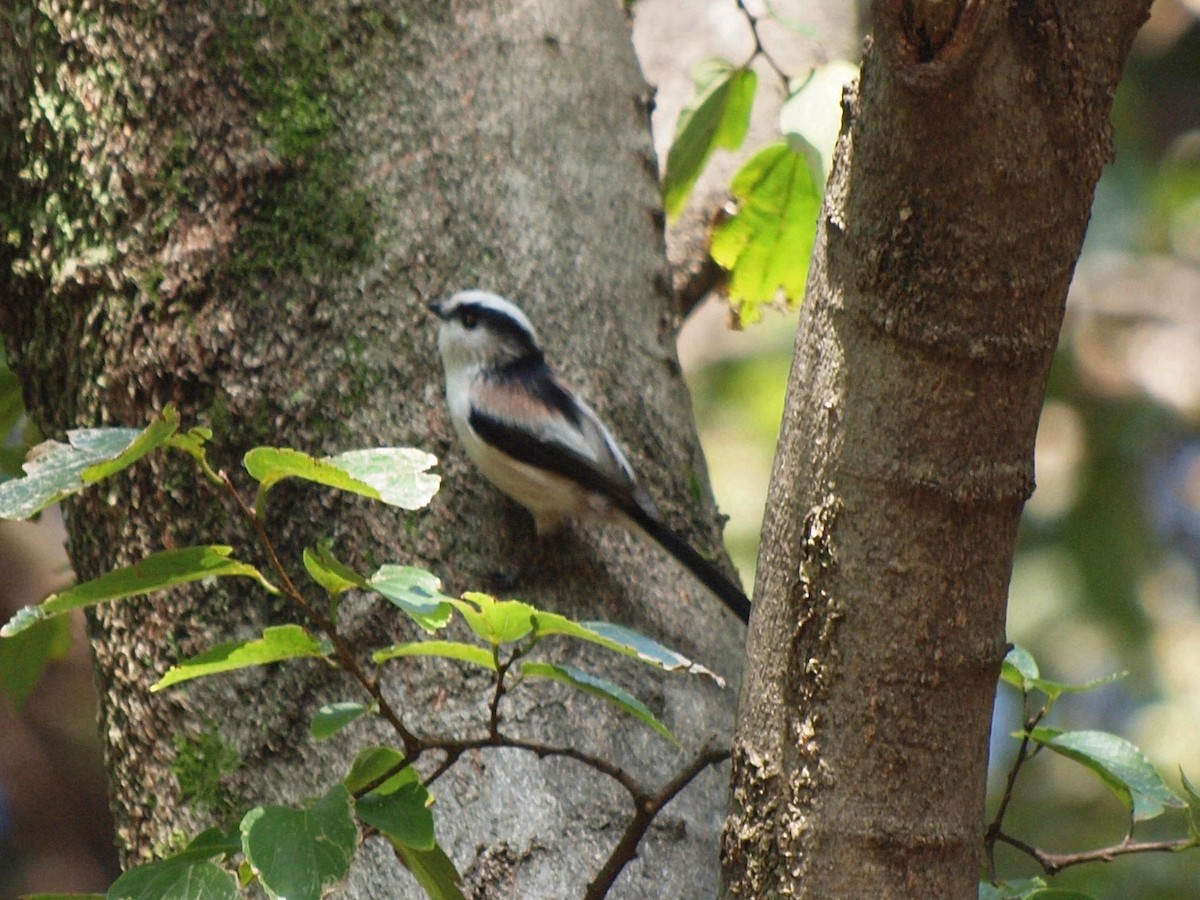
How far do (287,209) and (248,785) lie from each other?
96 cm

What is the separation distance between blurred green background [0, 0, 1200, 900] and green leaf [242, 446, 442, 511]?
469cm

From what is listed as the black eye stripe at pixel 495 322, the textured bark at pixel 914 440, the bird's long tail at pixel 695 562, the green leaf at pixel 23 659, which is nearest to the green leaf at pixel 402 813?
the textured bark at pixel 914 440

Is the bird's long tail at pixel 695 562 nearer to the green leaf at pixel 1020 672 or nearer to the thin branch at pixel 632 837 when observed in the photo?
the green leaf at pixel 1020 672

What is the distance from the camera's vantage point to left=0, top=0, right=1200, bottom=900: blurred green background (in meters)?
6.34

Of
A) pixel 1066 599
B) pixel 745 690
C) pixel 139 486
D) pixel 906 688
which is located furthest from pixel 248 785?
pixel 1066 599

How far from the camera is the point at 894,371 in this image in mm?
1346

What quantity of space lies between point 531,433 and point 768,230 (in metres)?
0.68

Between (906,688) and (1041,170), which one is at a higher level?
(1041,170)

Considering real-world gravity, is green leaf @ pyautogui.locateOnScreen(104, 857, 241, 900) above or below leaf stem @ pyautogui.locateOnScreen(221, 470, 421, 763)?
below

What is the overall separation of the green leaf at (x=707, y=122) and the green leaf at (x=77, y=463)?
1.76 m

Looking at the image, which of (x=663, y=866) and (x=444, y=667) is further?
(x=444, y=667)

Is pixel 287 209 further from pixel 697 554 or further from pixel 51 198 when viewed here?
pixel 697 554

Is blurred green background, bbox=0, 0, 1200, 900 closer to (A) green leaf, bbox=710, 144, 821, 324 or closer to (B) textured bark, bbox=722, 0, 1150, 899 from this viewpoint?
(A) green leaf, bbox=710, 144, 821, 324

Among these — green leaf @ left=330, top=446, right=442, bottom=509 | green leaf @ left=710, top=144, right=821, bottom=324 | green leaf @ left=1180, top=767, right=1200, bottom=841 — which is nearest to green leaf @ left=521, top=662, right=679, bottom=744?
green leaf @ left=330, top=446, right=442, bottom=509
